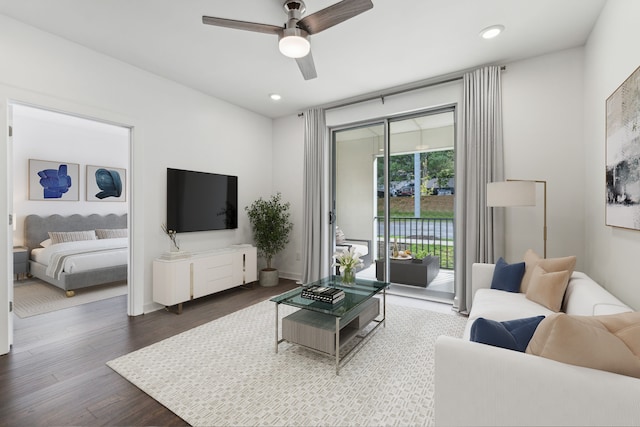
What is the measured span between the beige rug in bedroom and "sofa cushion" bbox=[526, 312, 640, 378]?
4.78 m

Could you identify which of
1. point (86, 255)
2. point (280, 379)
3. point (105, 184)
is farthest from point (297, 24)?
point (105, 184)

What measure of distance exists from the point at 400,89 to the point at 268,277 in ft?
11.2

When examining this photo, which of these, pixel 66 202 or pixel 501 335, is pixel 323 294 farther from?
pixel 66 202

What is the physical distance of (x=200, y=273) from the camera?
371cm

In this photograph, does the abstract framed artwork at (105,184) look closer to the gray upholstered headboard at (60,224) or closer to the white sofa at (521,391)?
the gray upholstered headboard at (60,224)

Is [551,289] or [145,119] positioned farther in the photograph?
[145,119]

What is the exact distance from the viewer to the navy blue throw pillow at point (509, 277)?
2588 millimetres

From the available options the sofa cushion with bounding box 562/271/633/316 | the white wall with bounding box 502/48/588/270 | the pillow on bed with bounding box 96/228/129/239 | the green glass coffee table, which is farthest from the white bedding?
the white wall with bounding box 502/48/588/270

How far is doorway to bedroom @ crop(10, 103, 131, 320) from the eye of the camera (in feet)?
13.7

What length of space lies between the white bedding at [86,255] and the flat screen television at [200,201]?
101cm

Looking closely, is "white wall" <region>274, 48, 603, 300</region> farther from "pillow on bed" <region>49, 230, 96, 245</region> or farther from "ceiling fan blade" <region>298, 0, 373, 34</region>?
"pillow on bed" <region>49, 230, 96, 245</region>

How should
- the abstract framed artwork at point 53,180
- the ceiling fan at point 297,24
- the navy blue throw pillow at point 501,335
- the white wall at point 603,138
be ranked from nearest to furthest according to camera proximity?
1. the navy blue throw pillow at point 501,335
2. the white wall at point 603,138
3. the ceiling fan at point 297,24
4. the abstract framed artwork at point 53,180

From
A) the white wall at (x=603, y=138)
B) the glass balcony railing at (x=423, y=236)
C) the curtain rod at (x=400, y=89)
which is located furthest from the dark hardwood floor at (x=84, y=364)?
the curtain rod at (x=400, y=89)

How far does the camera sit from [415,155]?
13.7ft
